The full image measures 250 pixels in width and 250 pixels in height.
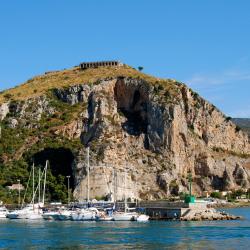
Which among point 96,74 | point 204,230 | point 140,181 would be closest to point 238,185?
point 140,181

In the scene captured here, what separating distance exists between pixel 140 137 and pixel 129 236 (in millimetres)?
89445

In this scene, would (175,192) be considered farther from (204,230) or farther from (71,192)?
(204,230)

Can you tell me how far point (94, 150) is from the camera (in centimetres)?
17388

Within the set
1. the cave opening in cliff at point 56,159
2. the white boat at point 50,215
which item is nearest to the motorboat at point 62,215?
the white boat at point 50,215

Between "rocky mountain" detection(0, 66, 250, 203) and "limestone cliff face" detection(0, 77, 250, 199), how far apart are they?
0.22 m

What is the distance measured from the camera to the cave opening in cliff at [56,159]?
175 meters

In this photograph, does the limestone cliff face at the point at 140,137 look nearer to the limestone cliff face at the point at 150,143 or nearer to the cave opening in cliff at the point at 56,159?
the limestone cliff face at the point at 150,143

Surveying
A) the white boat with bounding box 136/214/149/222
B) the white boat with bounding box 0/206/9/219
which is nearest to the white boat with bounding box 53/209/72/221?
the white boat with bounding box 0/206/9/219

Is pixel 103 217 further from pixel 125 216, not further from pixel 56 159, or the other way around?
pixel 56 159

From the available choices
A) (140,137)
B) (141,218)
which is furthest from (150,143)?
(141,218)

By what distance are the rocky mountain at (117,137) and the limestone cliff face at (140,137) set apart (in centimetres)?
22

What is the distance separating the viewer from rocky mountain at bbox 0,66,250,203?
17225 centimetres

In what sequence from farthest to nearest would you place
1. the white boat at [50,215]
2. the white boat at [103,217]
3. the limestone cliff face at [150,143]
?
the limestone cliff face at [150,143] → the white boat at [50,215] → the white boat at [103,217]

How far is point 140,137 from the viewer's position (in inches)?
7215
